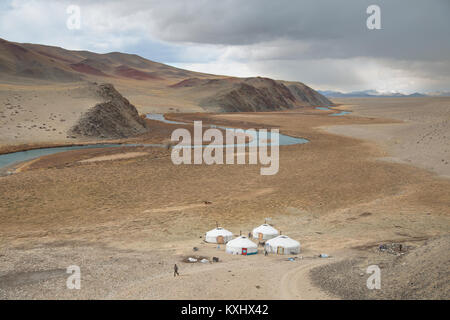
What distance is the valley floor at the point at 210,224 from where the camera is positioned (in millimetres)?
11445

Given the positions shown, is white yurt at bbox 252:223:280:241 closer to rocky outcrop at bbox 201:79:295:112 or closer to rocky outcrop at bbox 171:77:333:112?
rocky outcrop at bbox 171:77:333:112

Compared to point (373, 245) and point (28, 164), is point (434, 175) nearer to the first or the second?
point (373, 245)

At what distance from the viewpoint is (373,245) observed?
49.8 ft

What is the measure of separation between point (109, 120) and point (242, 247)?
39.9 meters

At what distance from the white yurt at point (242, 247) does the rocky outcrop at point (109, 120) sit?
36151 millimetres

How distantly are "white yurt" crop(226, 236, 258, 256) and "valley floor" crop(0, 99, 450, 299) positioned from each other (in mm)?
384

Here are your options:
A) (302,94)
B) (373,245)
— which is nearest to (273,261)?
(373,245)

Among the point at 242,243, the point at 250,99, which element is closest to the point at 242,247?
the point at 242,243

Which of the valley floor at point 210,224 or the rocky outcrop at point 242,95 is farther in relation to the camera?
the rocky outcrop at point 242,95

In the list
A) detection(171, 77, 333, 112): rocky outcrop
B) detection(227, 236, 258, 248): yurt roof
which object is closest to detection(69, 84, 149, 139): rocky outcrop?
detection(227, 236, 258, 248): yurt roof

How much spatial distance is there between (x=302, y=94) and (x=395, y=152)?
158901 millimetres

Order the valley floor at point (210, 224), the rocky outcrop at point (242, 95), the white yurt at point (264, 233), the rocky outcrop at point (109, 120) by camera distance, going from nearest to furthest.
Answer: the valley floor at point (210, 224)
the white yurt at point (264, 233)
the rocky outcrop at point (109, 120)
the rocky outcrop at point (242, 95)

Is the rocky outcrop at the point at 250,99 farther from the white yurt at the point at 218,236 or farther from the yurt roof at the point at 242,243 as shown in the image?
the yurt roof at the point at 242,243

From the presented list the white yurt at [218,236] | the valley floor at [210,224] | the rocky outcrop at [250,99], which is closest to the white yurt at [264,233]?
the white yurt at [218,236]
